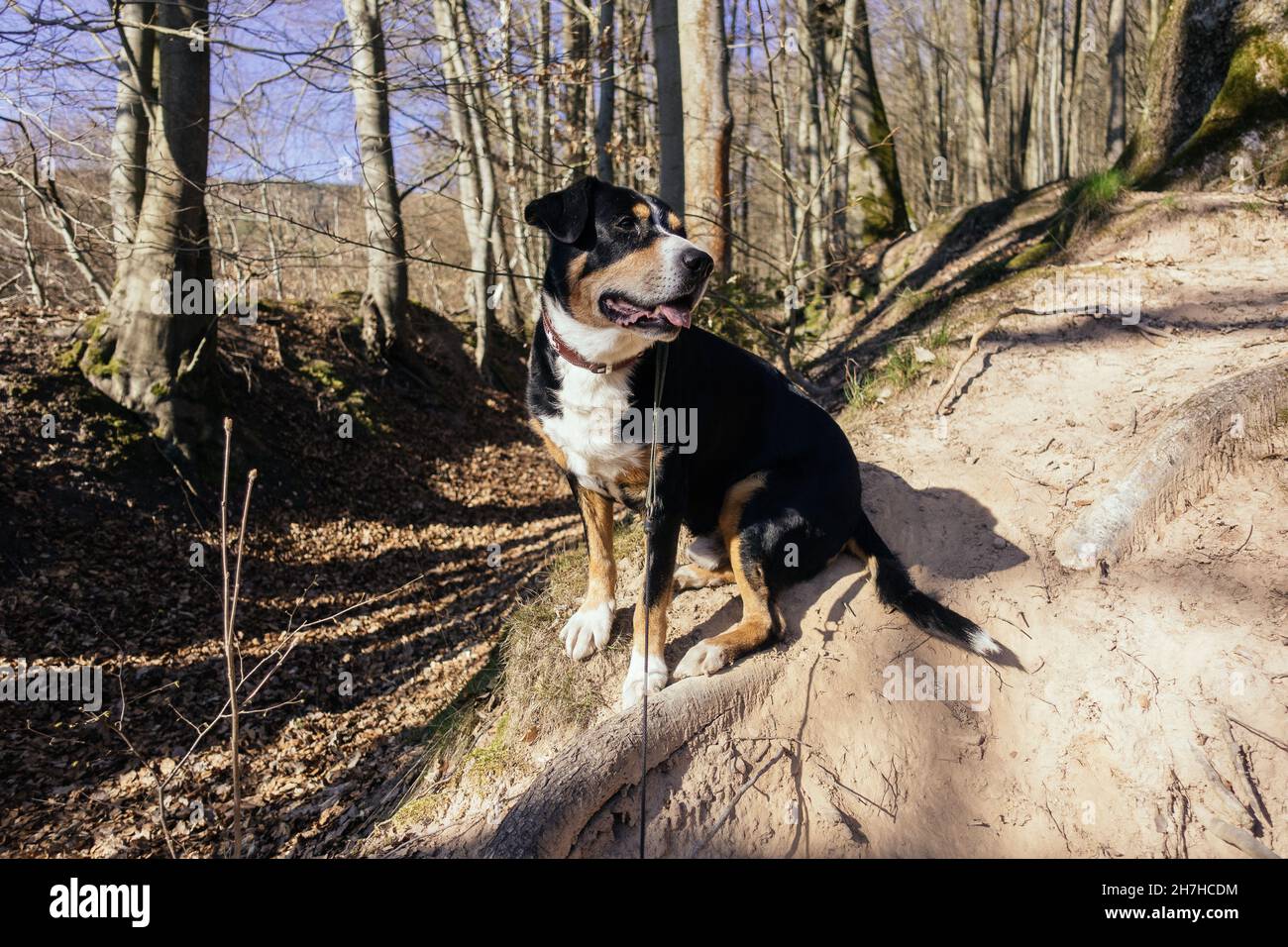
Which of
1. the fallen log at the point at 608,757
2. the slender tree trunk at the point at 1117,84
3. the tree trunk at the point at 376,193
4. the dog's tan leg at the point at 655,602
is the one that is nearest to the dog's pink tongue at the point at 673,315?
the dog's tan leg at the point at 655,602

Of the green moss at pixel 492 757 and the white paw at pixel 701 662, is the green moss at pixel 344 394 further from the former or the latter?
the white paw at pixel 701 662

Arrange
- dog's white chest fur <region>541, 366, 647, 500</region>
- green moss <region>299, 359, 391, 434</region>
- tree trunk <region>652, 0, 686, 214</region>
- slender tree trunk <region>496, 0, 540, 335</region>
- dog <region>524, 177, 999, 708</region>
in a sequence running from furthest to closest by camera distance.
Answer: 1. slender tree trunk <region>496, 0, 540, 335</region>
2. green moss <region>299, 359, 391, 434</region>
3. tree trunk <region>652, 0, 686, 214</region>
4. dog's white chest fur <region>541, 366, 647, 500</region>
5. dog <region>524, 177, 999, 708</region>

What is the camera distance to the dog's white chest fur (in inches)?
134

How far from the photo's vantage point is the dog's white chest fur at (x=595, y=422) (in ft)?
11.1

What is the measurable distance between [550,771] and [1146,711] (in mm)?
2477

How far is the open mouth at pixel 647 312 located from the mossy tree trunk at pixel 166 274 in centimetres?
577

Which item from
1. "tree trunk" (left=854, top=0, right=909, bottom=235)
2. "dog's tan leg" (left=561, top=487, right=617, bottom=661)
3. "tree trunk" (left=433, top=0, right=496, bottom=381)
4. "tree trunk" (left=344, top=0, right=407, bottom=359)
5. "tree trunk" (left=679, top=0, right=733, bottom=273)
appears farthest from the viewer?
"tree trunk" (left=433, top=0, right=496, bottom=381)

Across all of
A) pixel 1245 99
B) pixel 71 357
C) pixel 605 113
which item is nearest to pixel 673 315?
pixel 1245 99

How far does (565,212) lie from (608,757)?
90.6 inches

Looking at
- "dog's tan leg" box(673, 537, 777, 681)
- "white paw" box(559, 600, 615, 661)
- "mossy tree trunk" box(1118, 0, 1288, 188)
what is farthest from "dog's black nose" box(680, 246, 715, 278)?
"mossy tree trunk" box(1118, 0, 1288, 188)

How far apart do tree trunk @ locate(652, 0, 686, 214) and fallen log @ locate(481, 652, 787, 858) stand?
510cm

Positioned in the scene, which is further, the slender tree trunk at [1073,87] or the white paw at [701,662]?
the slender tree trunk at [1073,87]

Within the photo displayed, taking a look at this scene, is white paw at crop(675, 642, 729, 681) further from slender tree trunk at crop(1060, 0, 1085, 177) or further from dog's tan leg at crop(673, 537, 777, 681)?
slender tree trunk at crop(1060, 0, 1085, 177)
